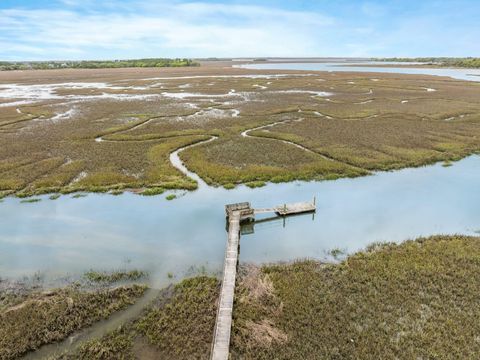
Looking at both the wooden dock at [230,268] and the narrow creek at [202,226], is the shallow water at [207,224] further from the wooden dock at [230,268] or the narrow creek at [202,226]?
the wooden dock at [230,268]

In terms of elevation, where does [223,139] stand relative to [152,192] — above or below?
above

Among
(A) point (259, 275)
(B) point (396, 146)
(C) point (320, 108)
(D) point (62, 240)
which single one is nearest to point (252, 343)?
(A) point (259, 275)

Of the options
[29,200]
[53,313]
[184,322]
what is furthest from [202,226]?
[29,200]

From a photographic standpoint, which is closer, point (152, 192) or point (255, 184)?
point (152, 192)

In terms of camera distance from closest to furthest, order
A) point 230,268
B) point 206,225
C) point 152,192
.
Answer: point 230,268 → point 206,225 → point 152,192

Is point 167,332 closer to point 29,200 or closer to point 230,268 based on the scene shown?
point 230,268

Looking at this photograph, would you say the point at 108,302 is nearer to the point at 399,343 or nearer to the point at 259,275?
the point at 259,275
